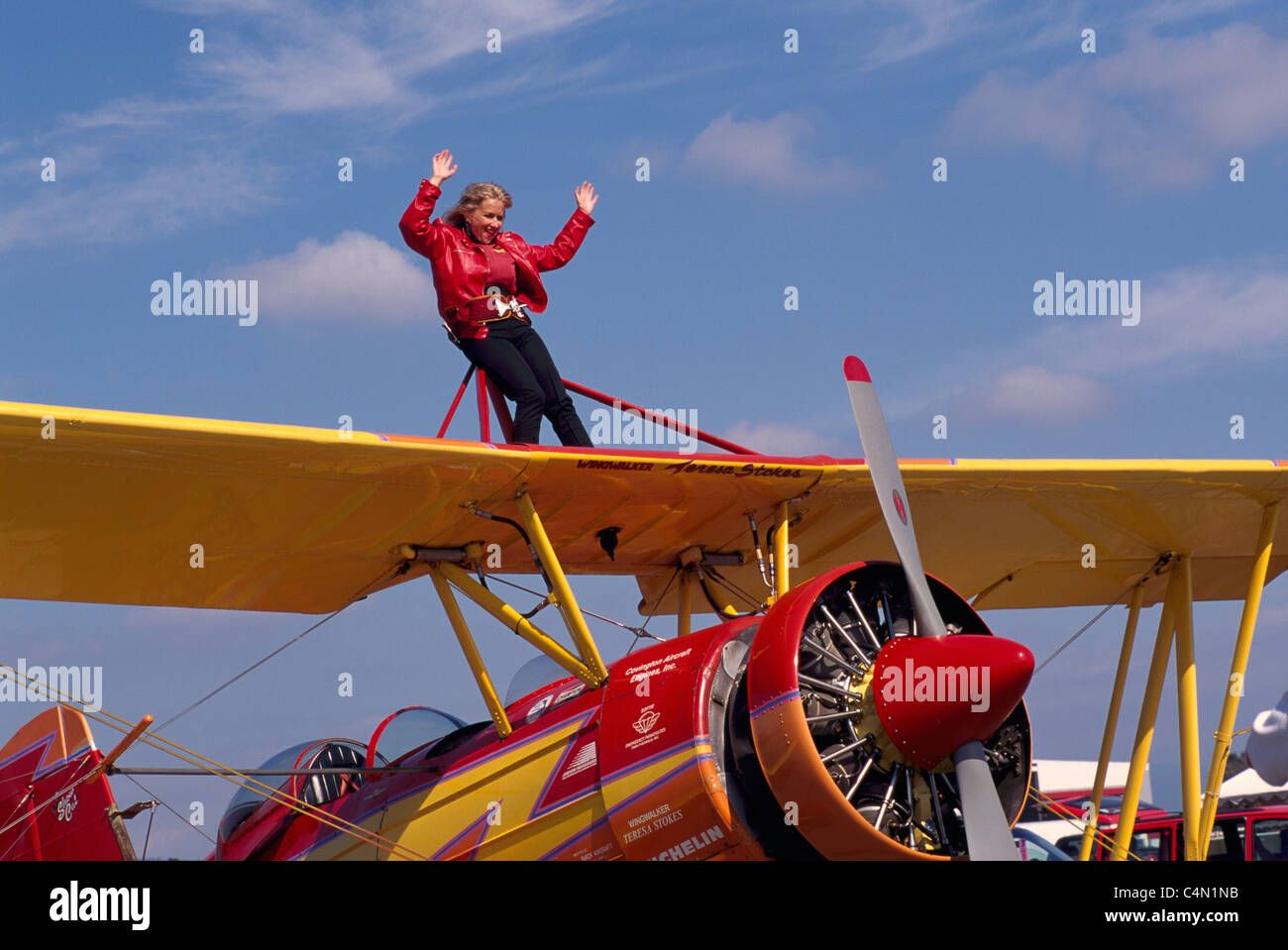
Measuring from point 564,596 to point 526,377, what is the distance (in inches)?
62.0

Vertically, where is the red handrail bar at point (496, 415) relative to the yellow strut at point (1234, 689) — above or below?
above

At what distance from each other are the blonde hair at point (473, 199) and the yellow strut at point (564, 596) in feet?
6.73

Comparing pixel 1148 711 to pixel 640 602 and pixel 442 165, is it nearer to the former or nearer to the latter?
pixel 640 602

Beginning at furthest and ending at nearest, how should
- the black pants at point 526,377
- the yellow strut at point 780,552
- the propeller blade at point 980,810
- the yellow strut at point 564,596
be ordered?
the black pants at point 526,377 < the yellow strut at point 780,552 < the yellow strut at point 564,596 < the propeller blade at point 980,810

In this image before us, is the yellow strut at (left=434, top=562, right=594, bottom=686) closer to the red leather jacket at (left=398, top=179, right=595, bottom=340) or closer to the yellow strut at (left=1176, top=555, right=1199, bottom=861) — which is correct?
the red leather jacket at (left=398, top=179, right=595, bottom=340)

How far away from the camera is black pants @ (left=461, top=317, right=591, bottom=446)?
8.72 metres

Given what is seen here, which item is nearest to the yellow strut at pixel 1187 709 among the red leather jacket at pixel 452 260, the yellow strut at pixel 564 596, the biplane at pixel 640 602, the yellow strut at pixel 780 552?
the biplane at pixel 640 602

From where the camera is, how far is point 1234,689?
930cm

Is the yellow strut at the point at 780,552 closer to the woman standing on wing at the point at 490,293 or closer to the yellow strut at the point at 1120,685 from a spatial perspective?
the woman standing on wing at the point at 490,293

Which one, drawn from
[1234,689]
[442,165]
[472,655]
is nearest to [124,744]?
[472,655]

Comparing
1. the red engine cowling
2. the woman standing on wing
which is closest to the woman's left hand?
the woman standing on wing

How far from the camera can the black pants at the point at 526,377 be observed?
28.6ft

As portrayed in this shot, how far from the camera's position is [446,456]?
7633mm
